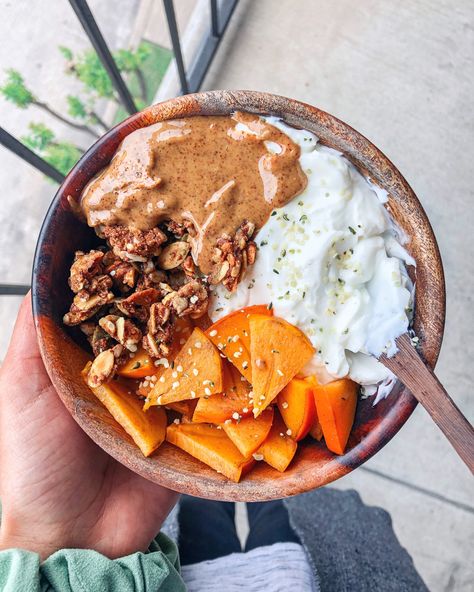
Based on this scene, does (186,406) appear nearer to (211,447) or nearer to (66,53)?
(211,447)

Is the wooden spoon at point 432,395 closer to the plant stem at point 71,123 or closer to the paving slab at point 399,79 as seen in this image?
the paving slab at point 399,79

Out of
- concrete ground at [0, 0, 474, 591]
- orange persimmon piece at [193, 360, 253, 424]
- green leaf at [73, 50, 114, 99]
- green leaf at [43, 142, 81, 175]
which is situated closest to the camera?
orange persimmon piece at [193, 360, 253, 424]

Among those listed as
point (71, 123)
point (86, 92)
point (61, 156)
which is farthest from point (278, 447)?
point (86, 92)

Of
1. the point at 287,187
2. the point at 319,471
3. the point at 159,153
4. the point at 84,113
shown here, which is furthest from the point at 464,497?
the point at 84,113

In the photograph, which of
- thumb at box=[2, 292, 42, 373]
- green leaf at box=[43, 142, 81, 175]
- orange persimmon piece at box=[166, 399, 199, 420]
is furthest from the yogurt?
green leaf at box=[43, 142, 81, 175]

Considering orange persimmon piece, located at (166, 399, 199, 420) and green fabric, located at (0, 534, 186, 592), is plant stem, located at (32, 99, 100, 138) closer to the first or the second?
orange persimmon piece, located at (166, 399, 199, 420)

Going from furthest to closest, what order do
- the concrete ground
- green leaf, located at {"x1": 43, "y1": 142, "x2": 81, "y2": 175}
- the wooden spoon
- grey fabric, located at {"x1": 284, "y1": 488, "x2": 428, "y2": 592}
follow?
1. green leaf, located at {"x1": 43, "y1": 142, "x2": 81, "y2": 175}
2. the concrete ground
3. grey fabric, located at {"x1": 284, "y1": 488, "x2": 428, "y2": 592}
4. the wooden spoon

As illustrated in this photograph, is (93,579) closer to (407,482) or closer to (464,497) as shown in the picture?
(407,482)

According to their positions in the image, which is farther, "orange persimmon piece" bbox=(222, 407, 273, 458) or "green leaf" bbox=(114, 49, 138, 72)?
"green leaf" bbox=(114, 49, 138, 72)
